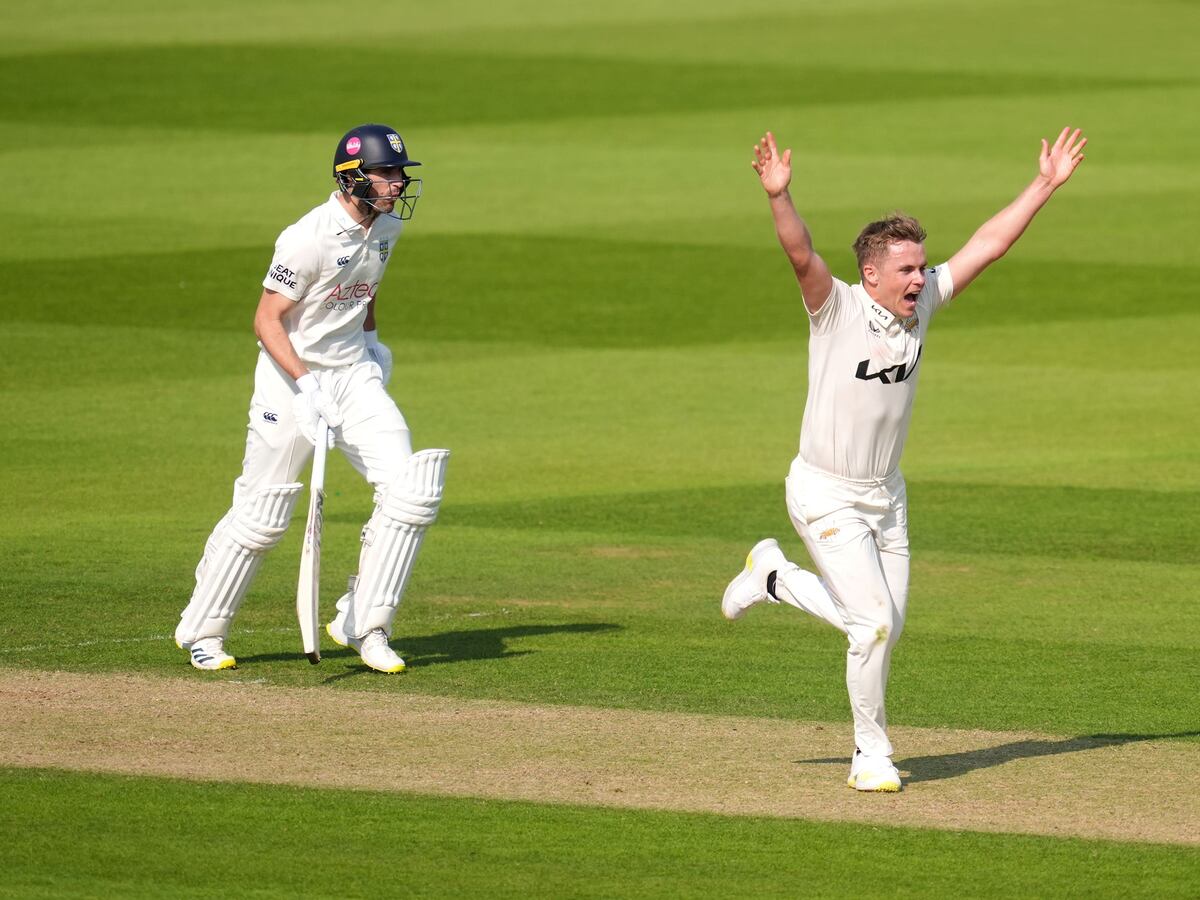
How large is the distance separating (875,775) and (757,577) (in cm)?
119

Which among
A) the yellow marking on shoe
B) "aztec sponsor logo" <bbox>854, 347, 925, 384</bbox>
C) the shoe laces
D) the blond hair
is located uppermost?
the blond hair

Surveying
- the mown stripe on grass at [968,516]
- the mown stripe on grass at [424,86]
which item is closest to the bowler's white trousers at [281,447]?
the mown stripe on grass at [968,516]

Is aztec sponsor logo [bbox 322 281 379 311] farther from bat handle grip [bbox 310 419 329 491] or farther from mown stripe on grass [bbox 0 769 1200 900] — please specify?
mown stripe on grass [bbox 0 769 1200 900]

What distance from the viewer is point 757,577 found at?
28.6 feet

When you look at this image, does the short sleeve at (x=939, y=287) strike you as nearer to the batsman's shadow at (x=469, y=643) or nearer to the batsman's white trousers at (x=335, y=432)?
the batsman's white trousers at (x=335, y=432)

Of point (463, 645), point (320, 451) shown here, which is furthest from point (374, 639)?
point (320, 451)

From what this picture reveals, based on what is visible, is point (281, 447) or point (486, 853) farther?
point (281, 447)

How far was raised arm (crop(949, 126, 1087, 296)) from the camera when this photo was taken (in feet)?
26.6

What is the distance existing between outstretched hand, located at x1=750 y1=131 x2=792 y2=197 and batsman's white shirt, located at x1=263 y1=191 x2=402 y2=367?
266cm

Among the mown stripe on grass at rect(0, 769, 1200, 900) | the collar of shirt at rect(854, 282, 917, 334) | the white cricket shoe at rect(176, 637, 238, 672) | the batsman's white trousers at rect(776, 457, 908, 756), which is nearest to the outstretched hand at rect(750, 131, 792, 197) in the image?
the collar of shirt at rect(854, 282, 917, 334)

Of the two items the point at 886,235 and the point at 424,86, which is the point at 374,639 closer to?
the point at 886,235

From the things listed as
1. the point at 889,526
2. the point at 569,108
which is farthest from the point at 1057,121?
the point at 889,526

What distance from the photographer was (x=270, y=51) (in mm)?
37844

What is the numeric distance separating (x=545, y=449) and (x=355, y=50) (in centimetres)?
2361
